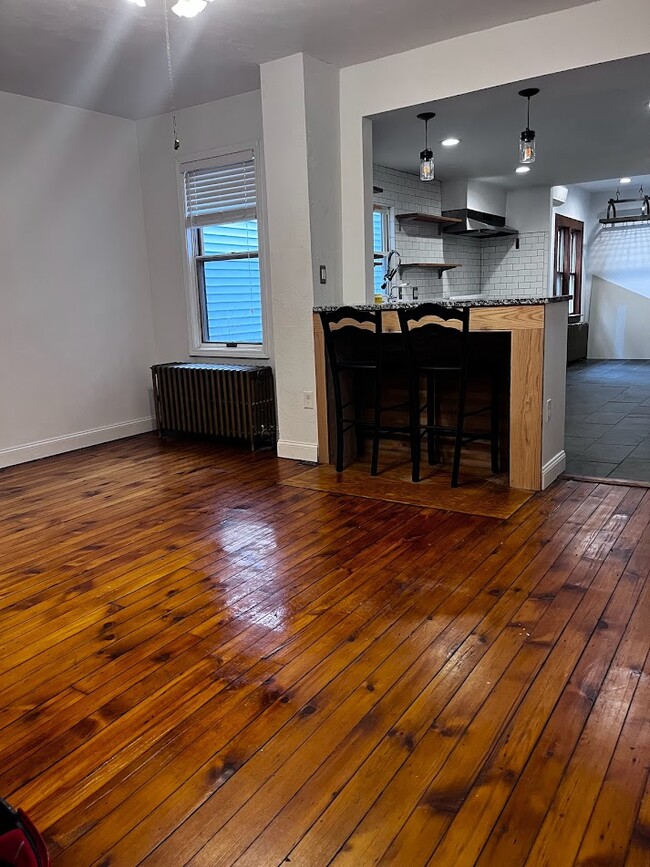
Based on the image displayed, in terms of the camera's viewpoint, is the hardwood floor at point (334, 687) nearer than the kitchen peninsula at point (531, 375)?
Yes

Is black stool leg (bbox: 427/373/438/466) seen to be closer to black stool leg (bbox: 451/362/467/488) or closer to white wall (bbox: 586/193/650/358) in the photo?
black stool leg (bbox: 451/362/467/488)

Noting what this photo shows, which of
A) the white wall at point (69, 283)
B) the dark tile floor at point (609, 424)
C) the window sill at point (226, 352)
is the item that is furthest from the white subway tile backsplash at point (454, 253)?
the white wall at point (69, 283)

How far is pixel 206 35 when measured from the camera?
394 cm

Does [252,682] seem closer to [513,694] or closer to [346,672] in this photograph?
[346,672]

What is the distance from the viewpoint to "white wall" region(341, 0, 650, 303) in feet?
12.1

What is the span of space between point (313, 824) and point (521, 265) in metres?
9.15

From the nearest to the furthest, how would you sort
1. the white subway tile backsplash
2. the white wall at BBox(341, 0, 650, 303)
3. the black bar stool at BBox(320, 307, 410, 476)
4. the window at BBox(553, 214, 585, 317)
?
the white wall at BBox(341, 0, 650, 303), the black bar stool at BBox(320, 307, 410, 476), the white subway tile backsplash, the window at BBox(553, 214, 585, 317)

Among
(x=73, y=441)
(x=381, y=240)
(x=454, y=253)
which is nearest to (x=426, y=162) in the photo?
(x=381, y=240)

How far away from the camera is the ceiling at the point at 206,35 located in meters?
3.60

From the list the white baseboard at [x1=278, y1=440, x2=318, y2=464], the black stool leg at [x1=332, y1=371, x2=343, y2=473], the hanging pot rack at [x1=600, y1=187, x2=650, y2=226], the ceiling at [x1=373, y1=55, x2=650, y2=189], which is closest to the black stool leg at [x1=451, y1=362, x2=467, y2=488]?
the black stool leg at [x1=332, y1=371, x2=343, y2=473]

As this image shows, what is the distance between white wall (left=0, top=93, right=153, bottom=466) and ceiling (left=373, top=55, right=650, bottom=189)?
2366 mm

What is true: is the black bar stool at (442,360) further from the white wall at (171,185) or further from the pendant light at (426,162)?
the white wall at (171,185)

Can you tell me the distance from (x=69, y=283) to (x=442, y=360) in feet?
10.7

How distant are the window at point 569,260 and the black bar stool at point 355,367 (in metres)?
6.16
